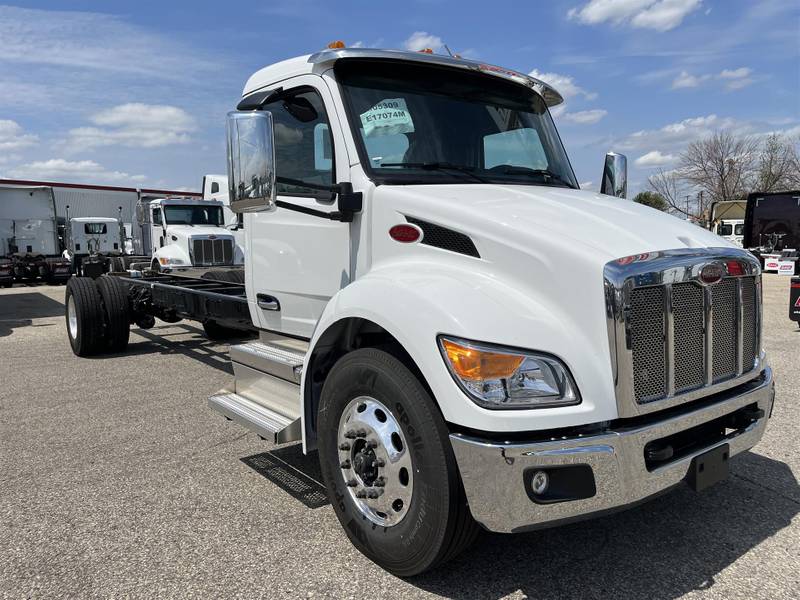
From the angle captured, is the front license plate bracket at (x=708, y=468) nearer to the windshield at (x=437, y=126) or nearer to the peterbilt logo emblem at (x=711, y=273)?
the peterbilt logo emblem at (x=711, y=273)

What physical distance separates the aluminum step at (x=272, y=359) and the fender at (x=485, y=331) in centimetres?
97

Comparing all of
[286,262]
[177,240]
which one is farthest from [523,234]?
Result: [177,240]

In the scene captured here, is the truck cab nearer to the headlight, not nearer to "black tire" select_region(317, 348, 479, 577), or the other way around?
"black tire" select_region(317, 348, 479, 577)

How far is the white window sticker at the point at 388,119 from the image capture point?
3410mm

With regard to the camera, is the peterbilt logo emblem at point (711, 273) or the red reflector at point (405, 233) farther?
the red reflector at point (405, 233)

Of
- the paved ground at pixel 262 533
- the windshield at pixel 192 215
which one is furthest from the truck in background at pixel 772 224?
the paved ground at pixel 262 533

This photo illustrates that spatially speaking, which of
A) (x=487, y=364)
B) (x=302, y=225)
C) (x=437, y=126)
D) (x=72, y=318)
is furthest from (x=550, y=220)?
(x=72, y=318)

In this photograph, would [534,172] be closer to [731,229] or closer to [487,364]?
[487,364]

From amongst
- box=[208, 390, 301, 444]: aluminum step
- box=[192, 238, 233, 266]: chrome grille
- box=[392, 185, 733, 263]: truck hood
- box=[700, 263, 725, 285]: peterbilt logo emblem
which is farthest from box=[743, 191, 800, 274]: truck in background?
box=[208, 390, 301, 444]: aluminum step

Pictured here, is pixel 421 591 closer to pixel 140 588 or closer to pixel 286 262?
pixel 140 588

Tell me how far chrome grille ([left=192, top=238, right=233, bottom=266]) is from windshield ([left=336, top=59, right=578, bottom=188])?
11.8m

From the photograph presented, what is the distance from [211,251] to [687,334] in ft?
44.0

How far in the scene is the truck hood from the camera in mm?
2641

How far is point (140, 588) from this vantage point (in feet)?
9.09
